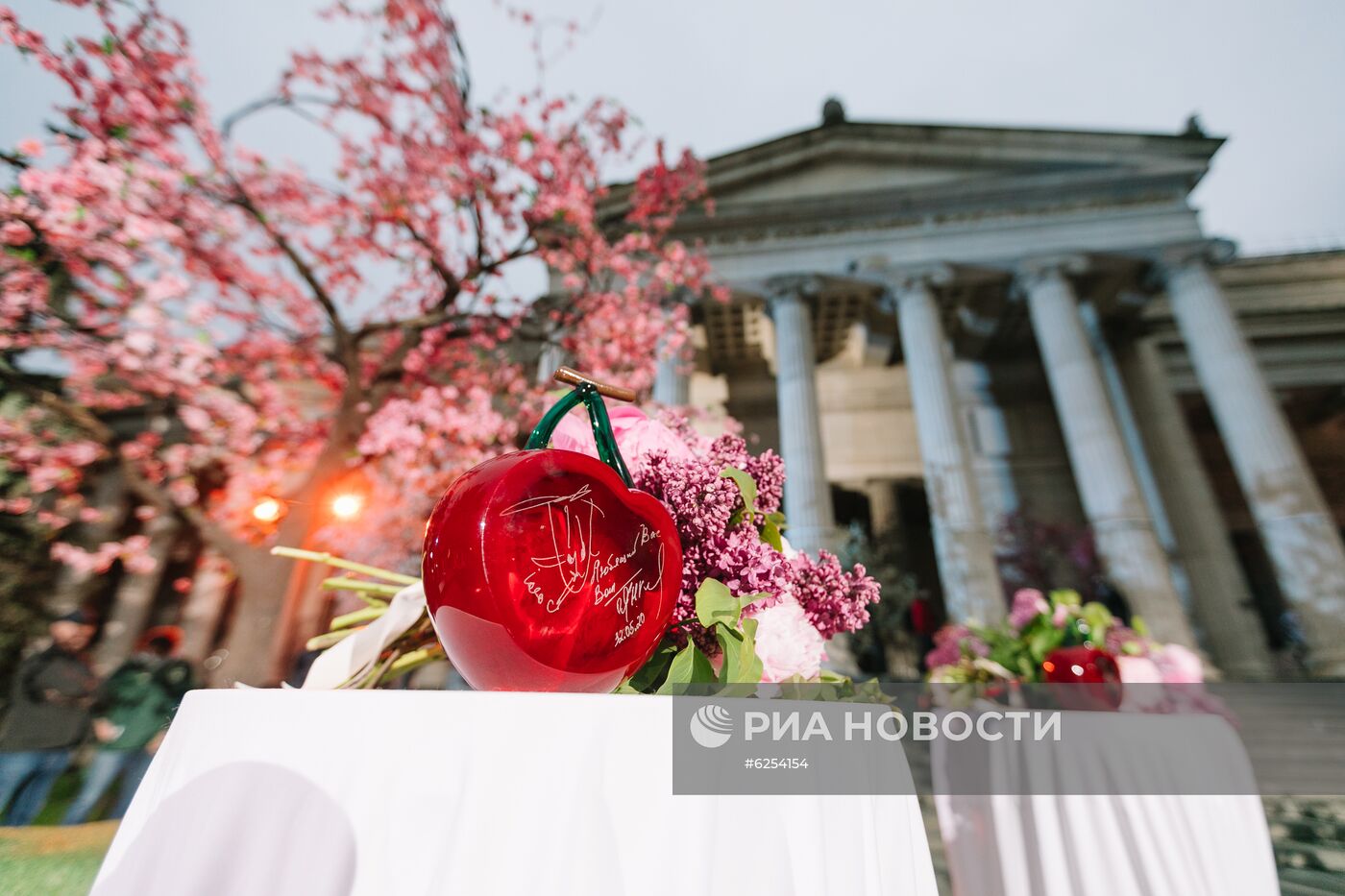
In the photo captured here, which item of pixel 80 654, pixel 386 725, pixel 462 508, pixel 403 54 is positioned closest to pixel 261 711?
pixel 386 725

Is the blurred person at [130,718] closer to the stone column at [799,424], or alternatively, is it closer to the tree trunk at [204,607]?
the stone column at [799,424]

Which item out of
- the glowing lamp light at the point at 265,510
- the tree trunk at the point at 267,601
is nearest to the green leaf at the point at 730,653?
the glowing lamp light at the point at 265,510

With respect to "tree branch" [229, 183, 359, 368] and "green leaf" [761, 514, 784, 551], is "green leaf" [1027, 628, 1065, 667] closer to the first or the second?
"green leaf" [761, 514, 784, 551]

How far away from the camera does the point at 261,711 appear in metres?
0.69

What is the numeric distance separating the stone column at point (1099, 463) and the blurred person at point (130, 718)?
51.6ft

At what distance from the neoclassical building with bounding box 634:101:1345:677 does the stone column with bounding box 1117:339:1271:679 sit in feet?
0.19

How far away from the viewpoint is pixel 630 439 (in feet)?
3.92

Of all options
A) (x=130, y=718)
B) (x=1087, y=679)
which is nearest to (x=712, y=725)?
(x=1087, y=679)

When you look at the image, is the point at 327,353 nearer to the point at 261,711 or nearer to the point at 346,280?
the point at 346,280

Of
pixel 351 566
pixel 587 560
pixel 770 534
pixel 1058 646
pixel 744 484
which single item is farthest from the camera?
pixel 1058 646

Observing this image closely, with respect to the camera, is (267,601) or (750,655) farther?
(267,601)

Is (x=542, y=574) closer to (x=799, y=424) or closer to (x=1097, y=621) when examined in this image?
(x=1097, y=621)

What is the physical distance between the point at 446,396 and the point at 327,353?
4.57 feet
